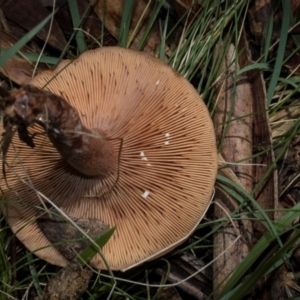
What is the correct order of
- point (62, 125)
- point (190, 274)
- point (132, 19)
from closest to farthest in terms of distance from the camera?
point (62, 125), point (190, 274), point (132, 19)

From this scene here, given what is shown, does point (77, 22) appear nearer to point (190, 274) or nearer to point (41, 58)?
point (41, 58)

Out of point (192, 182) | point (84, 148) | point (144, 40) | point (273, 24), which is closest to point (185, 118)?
point (192, 182)

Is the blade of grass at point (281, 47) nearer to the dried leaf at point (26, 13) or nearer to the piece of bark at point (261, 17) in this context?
the piece of bark at point (261, 17)

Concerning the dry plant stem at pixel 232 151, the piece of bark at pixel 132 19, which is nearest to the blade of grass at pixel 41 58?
the piece of bark at pixel 132 19

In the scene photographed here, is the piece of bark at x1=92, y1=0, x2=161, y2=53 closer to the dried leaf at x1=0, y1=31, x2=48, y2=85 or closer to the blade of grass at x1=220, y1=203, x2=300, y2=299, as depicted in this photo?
the dried leaf at x1=0, y1=31, x2=48, y2=85

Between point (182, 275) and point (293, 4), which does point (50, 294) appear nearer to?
point (182, 275)

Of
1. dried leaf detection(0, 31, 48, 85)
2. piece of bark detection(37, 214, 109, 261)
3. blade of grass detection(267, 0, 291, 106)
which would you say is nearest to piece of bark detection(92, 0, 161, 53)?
dried leaf detection(0, 31, 48, 85)

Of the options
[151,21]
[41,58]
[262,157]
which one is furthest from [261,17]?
[41,58]
